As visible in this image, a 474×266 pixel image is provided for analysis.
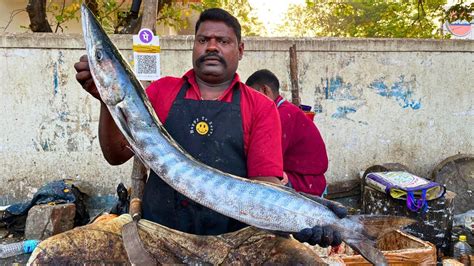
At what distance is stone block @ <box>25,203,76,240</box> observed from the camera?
562 centimetres

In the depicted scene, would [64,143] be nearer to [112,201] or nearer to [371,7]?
[112,201]

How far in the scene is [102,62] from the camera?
7.27 ft

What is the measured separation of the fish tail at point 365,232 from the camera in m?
2.40

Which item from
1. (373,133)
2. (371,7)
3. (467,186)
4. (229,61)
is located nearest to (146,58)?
(229,61)

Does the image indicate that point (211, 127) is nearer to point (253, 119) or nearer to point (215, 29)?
point (253, 119)

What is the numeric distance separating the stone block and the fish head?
12.7 ft

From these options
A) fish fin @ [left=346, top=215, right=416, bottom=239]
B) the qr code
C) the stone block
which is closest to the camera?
fish fin @ [left=346, top=215, right=416, bottom=239]

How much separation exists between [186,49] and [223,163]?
A: 14.3 ft

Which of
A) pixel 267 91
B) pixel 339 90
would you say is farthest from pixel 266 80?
pixel 339 90

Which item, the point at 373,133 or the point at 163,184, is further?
the point at 373,133

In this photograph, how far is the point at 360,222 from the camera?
243cm

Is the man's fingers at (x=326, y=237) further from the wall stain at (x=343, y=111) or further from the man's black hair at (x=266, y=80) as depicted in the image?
the wall stain at (x=343, y=111)

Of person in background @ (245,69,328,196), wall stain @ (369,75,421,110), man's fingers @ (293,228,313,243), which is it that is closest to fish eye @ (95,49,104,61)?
man's fingers @ (293,228,313,243)

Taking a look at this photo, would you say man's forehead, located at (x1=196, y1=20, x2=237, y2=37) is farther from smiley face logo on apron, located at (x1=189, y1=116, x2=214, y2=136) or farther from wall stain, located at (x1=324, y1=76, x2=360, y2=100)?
wall stain, located at (x1=324, y1=76, x2=360, y2=100)
